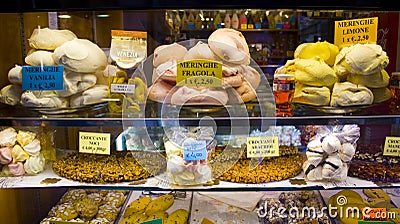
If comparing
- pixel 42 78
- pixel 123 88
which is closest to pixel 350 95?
pixel 123 88

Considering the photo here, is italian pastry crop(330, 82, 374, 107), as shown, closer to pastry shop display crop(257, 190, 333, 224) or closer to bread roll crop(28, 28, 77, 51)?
pastry shop display crop(257, 190, 333, 224)

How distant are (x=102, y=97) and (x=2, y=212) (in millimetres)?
598

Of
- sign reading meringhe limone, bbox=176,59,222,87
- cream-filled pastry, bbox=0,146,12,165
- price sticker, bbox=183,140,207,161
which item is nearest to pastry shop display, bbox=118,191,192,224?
price sticker, bbox=183,140,207,161

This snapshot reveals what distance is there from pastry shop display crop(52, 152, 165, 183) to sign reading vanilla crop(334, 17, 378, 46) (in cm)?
77

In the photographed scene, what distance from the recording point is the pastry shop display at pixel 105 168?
1.27 m

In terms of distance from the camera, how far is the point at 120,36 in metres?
1.23

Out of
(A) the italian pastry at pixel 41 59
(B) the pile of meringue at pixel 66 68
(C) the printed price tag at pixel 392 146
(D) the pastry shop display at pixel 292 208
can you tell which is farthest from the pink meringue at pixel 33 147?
(C) the printed price tag at pixel 392 146

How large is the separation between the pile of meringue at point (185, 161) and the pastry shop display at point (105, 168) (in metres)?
0.09

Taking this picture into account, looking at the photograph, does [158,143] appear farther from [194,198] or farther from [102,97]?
[194,198]

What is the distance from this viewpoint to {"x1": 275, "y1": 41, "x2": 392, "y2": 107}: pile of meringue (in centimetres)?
120

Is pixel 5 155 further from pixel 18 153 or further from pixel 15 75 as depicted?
pixel 15 75

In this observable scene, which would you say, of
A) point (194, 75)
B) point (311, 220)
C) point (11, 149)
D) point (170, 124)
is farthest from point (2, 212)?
point (311, 220)

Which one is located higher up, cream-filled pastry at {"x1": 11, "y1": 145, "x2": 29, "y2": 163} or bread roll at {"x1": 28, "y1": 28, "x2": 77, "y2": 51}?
bread roll at {"x1": 28, "y1": 28, "x2": 77, "y2": 51}

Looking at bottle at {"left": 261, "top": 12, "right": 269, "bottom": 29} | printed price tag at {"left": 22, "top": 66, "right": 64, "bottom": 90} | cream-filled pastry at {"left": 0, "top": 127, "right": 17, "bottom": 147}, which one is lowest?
cream-filled pastry at {"left": 0, "top": 127, "right": 17, "bottom": 147}
